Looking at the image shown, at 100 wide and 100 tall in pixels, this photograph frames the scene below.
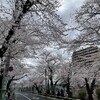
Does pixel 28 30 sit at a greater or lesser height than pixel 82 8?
lesser

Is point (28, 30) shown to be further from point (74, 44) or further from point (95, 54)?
point (95, 54)

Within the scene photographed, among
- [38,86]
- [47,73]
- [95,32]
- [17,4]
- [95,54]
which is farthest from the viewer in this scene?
[38,86]

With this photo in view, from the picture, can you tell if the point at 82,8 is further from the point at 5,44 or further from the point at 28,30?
the point at 5,44

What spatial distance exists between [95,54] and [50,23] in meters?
8.42

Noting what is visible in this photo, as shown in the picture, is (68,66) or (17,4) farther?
(68,66)

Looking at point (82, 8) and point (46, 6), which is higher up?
point (82, 8)

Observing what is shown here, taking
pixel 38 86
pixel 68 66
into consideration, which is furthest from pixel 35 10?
pixel 38 86

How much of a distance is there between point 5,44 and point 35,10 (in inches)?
73.4

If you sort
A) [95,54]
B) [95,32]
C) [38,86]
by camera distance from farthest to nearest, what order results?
1. [38,86]
2. [95,54]
3. [95,32]

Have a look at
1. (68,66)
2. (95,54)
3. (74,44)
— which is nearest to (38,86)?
(68,66)

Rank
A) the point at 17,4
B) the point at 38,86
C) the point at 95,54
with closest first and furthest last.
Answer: the point at 17,4 → the point at 95,54 → the point at 38,86

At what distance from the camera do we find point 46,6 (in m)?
8.50

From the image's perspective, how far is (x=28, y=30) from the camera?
390 inches

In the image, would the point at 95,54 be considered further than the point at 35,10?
Yes
